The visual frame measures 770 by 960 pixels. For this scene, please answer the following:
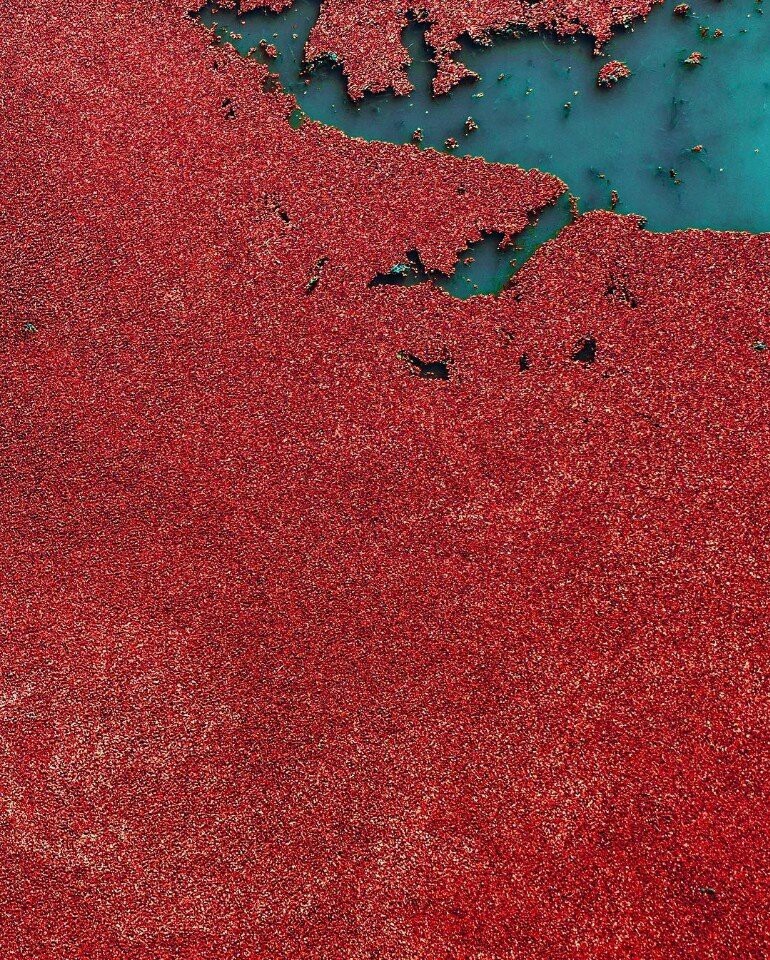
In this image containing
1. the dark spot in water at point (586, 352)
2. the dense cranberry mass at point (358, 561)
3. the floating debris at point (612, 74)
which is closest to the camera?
the dense cranberry mass at point (358, 561)

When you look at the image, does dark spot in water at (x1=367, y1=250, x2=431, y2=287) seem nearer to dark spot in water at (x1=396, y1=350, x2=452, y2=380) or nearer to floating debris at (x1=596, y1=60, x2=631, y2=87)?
dark spot in water at (x1=396, y1=350, x2=452, y2=380)

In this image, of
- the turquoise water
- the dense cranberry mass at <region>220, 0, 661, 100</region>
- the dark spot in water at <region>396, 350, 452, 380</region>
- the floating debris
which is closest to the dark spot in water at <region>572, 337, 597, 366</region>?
the turquoise water

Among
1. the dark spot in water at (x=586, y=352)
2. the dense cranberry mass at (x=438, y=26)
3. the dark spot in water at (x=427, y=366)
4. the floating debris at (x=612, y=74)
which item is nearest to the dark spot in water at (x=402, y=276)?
the dark spot in water at (x=427, y=366)

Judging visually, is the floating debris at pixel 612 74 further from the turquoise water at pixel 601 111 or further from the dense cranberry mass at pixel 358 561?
the dense cranberry mass at pixel 358 561

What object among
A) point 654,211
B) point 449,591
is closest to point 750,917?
point 449,591

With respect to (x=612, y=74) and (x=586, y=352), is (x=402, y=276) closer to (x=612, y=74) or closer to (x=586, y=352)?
(x=586, y=352)

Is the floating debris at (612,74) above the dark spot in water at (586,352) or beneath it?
above

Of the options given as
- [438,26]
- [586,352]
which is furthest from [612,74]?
[586,352]

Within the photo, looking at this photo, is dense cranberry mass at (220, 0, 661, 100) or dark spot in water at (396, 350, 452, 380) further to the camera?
dense cranberry mass at (220, 0, 661, 100)
